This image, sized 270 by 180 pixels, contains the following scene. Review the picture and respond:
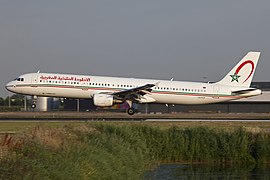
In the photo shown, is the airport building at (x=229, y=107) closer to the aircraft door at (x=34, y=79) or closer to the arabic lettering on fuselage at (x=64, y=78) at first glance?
the arabic lettering on fuselage at (x=64, y=78)

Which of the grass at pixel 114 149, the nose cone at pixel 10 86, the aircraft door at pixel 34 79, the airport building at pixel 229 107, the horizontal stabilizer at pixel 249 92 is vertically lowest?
the grass at pixel 114 149

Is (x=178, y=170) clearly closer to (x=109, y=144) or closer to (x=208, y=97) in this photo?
(x=109, y=144)

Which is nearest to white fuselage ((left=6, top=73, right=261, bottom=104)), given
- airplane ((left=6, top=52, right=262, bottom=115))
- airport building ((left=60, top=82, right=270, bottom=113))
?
airplane ((left=6, top=52, right=262, bottom=115))

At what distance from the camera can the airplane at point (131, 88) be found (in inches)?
2409

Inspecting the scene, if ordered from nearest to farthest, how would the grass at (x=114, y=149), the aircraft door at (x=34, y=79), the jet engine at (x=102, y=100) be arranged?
the grass at (x=114, y=149), the jet engine at (x=102, y=100), the aircraft door at (x=34, y=79)

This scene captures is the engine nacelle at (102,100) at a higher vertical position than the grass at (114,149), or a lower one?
higher

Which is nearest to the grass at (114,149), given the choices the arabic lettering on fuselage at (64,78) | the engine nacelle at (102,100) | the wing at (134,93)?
the engine nacelle at (102,100)

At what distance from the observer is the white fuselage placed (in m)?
61.2

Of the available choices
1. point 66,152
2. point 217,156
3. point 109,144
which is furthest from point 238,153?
point 66,152

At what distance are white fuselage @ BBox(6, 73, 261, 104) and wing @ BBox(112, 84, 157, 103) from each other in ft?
3.11

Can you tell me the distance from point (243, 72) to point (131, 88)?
14009 mm

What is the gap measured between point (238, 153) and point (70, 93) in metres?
29.1

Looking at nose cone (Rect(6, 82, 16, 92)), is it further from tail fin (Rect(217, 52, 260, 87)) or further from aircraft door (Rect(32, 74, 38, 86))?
tail fin (Rect(217, 52, 260, 87))

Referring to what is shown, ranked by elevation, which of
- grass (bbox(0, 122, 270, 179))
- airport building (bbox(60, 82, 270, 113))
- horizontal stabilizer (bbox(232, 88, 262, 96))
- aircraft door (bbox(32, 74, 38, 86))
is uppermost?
aircraft door (bbox(32, 74, 38, 86))
